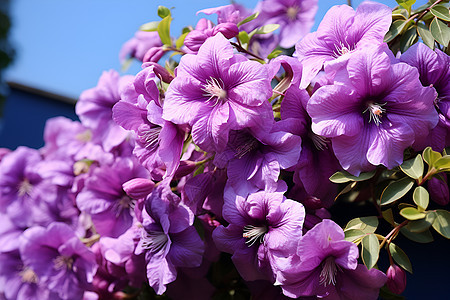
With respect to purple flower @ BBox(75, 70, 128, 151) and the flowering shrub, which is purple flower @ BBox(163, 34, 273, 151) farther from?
purple flower @ BBox(75, 70, 128, 151)

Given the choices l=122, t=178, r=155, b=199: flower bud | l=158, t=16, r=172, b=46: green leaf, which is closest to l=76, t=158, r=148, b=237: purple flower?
l=122, t=178, r=155, b=199: flower bud

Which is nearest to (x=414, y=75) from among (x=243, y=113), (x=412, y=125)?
(x=412, y=125)

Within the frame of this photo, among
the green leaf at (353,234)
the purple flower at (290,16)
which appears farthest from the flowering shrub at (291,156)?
the purple flower at (290,16)

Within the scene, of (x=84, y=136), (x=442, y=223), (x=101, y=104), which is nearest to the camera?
(x=442, y=223)

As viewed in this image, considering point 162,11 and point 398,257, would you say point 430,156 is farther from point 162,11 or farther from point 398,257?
point 162,11

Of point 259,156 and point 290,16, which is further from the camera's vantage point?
point 290,16

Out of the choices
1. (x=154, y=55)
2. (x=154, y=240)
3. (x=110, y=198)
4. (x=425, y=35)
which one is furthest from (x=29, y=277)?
(x=425, y=35)

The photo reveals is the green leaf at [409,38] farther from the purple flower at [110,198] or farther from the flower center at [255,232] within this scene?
the purple flower at [110,198]

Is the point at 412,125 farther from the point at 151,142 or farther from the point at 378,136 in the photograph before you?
the point at 151,142
